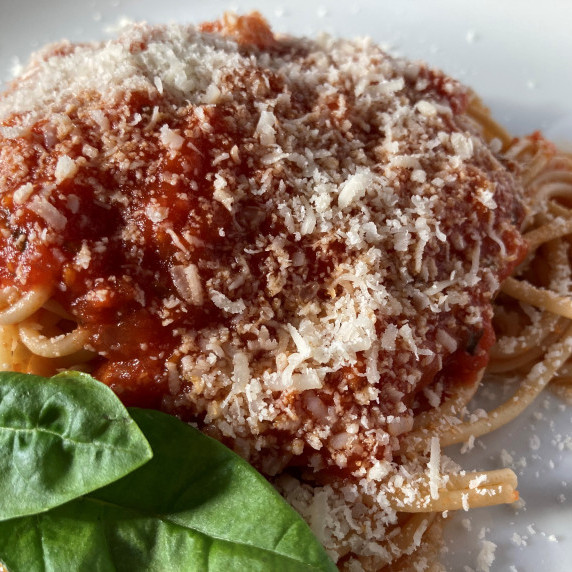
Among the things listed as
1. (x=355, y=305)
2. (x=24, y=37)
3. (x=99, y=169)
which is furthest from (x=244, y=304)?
(x=24, y=37)

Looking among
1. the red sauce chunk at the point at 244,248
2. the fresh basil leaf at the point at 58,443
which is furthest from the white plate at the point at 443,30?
the fresh basil leaf at the point at 58,443

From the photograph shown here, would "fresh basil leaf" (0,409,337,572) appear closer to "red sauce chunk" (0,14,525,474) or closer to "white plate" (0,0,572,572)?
"red sauce chunk" (0,14,525,474)

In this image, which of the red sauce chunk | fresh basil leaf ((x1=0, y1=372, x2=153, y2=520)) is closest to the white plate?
the red sauce chunk

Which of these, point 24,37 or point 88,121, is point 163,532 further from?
point 24,37

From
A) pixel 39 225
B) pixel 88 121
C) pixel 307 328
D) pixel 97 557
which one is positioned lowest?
pixel 97 557

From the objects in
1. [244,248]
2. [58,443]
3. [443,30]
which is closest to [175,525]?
[58,443]

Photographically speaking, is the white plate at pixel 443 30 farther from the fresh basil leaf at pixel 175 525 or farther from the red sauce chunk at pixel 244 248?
the fresh basil leaf at pixel 175 525
